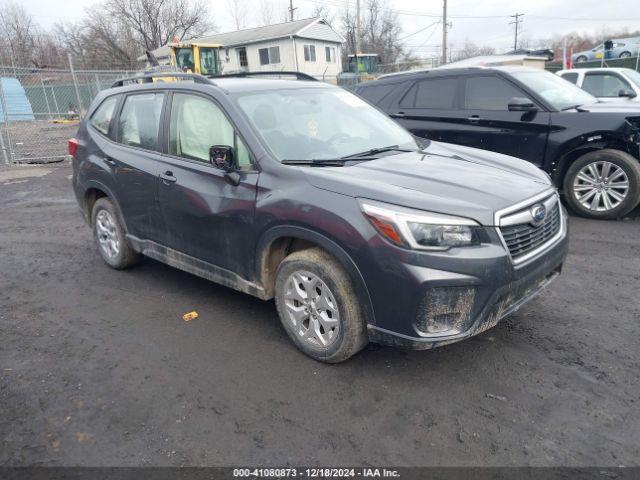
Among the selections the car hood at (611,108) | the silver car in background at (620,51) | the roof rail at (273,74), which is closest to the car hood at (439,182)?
the roof rail at (273,74)

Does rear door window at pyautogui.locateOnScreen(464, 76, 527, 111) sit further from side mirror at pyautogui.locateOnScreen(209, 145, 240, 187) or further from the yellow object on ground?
the yellow object on ground

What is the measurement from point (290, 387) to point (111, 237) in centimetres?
295

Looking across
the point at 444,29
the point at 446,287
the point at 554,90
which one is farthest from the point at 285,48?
the point at 446,287

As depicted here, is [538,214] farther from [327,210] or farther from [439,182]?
[327,210]

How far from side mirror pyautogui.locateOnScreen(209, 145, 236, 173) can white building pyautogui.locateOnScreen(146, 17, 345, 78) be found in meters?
38.9

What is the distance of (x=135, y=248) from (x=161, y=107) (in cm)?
137

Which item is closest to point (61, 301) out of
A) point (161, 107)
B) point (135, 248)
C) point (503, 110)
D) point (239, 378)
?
point (135, 248)

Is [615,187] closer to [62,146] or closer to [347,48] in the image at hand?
[62,146]

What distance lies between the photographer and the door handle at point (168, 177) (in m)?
4.00

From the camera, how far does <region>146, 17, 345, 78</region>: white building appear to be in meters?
42.2

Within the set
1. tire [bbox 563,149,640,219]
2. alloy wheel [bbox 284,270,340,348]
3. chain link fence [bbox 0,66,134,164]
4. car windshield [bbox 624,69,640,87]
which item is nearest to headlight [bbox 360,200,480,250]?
alloy wheel [bbox 284,270,340,348]

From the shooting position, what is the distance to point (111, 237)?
512 centimetres

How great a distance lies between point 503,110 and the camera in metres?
6.57

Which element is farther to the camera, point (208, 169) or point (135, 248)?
point (135, 248)
